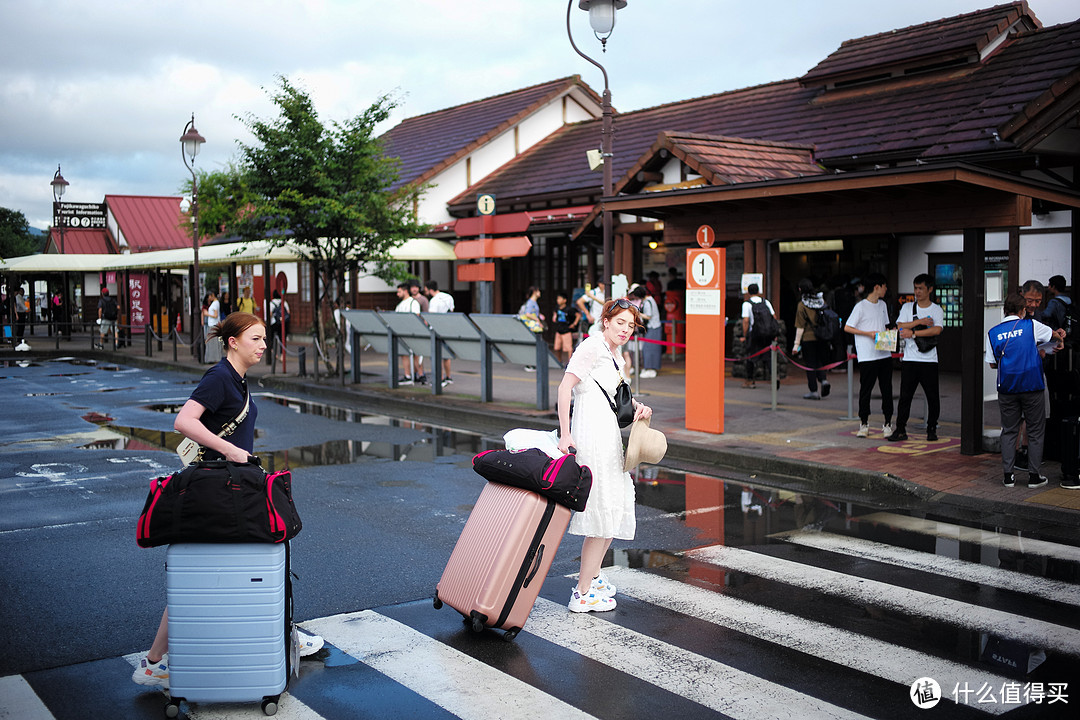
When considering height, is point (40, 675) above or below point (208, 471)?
below

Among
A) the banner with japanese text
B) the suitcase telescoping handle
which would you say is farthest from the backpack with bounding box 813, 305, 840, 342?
the banner with japanese text

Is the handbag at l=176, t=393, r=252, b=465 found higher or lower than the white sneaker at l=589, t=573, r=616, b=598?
higher

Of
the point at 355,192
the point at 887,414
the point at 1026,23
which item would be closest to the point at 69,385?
the point at 355,192

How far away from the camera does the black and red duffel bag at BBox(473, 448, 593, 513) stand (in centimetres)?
480

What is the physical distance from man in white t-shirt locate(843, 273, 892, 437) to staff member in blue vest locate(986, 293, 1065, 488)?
7.67 feet

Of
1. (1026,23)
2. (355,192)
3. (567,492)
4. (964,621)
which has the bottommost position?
(964,621)

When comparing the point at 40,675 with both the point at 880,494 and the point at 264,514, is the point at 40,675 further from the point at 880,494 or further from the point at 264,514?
the point at 880,494

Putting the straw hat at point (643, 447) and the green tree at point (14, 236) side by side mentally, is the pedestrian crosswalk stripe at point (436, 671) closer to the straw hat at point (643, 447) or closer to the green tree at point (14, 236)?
the straw hat at point (643, 447)

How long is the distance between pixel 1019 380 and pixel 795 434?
324 centimetres

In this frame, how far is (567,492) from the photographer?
482cm

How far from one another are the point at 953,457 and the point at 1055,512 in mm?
2148

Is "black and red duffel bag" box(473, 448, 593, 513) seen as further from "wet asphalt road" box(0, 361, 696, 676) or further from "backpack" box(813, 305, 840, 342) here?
"backpack" box(813, 305, 840, 342)

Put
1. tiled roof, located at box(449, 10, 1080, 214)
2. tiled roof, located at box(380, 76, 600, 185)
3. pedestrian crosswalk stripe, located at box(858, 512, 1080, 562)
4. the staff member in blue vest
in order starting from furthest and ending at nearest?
tiled roof, located at box(380, 76, 600, 185) → tiled roof, located at box(449, 10, 1080, 214) → the staff member in blue vest → pedestrian crosswalk stripe, located at box(858, 512, 1080, 562)

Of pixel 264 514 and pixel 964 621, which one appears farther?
pixel 964 621
